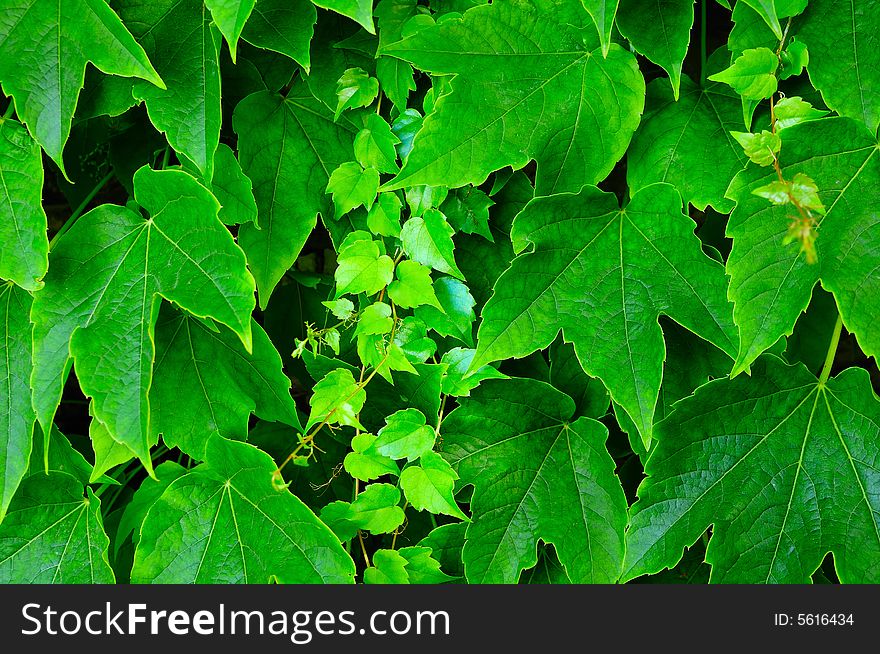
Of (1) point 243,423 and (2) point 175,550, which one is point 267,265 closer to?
(1) point 243,423

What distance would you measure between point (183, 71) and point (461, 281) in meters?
0.50

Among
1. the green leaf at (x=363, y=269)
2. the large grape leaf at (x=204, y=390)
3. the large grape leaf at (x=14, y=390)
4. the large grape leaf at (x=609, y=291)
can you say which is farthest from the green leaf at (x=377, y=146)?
the large grape leaf at (x=14, y=390)

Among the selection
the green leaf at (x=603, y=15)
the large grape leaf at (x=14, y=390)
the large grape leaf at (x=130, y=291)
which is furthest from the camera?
the large grape leaf at (x=14, y=390)

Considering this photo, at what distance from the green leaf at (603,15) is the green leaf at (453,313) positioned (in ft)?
1.34

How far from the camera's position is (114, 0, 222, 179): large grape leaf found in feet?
3.34

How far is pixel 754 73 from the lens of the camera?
37.1 inches

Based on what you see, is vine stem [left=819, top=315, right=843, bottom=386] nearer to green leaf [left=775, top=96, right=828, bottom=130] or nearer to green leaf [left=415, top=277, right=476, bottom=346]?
green leaf [left=775, top=96, right=828, bottom=130]

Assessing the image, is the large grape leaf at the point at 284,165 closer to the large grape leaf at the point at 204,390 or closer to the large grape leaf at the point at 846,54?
A: the large grape leaf at the point at 204,390

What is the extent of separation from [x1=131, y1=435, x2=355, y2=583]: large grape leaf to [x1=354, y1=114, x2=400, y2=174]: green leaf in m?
0.48

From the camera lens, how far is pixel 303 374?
139cm

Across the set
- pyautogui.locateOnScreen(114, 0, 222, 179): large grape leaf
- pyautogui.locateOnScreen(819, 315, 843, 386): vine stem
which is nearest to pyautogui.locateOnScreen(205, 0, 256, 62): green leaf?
pyautogui.locateOnScreen(114, 0, 222, 179): large grape leaf

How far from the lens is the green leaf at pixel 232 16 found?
903 millimetres

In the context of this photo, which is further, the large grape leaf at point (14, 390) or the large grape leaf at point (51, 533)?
the large grape leaf at point (51, 533)

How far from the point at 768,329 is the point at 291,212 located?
2.32ft
